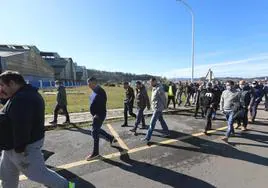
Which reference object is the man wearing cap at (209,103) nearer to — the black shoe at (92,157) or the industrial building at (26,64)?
the black shoe at (92,157)

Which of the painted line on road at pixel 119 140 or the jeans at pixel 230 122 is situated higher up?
the jeans at pixel 230 122

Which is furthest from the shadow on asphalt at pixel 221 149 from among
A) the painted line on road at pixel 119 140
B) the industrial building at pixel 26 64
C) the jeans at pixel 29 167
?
the industrial building at pixel 26 64

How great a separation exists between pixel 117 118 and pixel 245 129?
17.1ft

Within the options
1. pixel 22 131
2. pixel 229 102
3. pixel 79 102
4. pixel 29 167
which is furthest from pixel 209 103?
pixel 79 102

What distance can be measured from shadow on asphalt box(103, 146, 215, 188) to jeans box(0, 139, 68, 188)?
1918 millimetres

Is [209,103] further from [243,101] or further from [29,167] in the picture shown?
[29,167]

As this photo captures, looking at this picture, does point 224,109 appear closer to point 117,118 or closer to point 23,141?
point 117,118

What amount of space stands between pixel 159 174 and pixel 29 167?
2.53 meters

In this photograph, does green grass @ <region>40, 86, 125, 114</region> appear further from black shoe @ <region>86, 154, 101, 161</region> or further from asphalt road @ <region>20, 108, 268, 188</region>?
black shoe @ <region>86, 154, 101, 161</region>

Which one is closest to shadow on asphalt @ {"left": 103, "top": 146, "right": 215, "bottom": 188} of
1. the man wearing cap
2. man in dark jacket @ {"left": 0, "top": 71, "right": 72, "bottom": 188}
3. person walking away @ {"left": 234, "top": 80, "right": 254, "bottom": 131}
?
man in dark jacket @ {"left": 0, "top": 71, "right": 72, "bottom": 188}

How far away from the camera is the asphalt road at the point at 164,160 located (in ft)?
13.8

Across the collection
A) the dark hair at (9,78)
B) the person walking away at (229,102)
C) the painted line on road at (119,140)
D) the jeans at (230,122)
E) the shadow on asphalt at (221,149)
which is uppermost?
the dark hair at (9,78)

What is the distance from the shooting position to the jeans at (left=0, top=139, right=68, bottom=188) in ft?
9.09

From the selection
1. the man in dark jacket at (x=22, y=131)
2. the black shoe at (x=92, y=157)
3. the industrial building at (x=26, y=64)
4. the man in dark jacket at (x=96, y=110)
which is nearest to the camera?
the man in dark jacket at (x=22, y=131)
